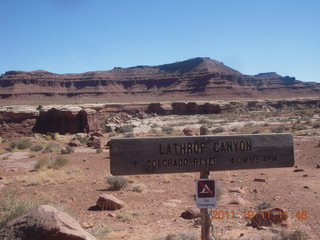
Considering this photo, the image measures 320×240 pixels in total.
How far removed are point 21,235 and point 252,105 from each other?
75.3 metres

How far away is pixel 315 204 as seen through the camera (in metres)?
7.37

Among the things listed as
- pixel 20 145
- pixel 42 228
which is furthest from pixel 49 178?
pixel 20 145

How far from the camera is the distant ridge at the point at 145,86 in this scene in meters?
107

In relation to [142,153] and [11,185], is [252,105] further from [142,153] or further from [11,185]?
[142,153]

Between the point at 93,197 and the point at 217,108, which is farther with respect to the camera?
the point at 217,108

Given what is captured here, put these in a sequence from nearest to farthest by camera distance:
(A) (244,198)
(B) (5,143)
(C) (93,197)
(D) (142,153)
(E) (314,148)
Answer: (D) (142,153) → (A) (244,198) → (C) (93,197) → (E) (314,148) → (B) (5,143)

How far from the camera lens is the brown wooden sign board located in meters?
3.65

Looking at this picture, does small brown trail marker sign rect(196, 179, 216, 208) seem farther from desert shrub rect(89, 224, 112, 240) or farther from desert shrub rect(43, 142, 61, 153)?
desert shrub rect(43, 142, 61, 153)

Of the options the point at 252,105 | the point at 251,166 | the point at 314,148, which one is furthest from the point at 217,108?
the point at 251,166

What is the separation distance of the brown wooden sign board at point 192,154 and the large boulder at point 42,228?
994 mm

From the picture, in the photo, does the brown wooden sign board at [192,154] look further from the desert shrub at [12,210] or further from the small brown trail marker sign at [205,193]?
the desert shrub at [12,210]

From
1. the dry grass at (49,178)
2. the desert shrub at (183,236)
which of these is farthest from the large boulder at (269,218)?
the dry grass at (49,178)

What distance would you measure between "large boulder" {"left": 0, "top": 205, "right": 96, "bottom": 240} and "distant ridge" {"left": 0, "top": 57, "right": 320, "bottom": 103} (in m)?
96.7

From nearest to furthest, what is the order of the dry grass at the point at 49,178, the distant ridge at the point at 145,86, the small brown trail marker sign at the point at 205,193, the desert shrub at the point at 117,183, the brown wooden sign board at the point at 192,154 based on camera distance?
the brown wooden sign board at the point at 192,154 → the small brown trail marker sign at the point at 205,193 → the desert shrub at the point at 117,183 → the dry grass at the point at 49,178 → the distant ridge at the point at 145,86
